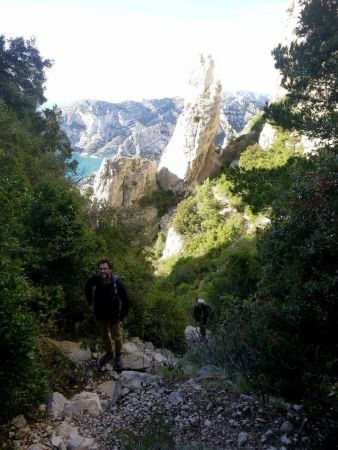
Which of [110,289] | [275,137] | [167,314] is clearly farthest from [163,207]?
[110,289]

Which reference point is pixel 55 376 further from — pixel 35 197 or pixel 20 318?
pixel 35 197

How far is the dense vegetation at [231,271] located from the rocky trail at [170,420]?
1.19 ft

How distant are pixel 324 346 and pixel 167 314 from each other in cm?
735

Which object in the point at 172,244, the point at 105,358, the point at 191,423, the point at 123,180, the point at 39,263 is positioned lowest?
the point at 172,244

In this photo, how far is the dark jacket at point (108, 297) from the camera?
280 inches

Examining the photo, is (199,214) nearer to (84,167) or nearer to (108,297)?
(84,167)

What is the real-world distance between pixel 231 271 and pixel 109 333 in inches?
349

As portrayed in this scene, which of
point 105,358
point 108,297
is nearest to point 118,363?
point 105,358

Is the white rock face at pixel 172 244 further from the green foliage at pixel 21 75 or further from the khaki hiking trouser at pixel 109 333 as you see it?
the khaki hiking trouser at pixel 109 333

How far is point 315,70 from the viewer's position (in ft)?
47.6

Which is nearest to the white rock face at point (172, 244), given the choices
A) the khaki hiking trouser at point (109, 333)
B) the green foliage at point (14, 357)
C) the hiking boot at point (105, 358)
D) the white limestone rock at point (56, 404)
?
the hiking boot at point (105, 358)

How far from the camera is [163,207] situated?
45.0 metres

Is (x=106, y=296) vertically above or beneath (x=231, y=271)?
above

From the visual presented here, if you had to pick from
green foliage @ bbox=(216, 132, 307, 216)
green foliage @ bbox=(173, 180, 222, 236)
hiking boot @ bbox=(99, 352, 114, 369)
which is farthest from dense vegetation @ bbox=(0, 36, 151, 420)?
green foliage @ bbox=(173, 180, 222, 236)
